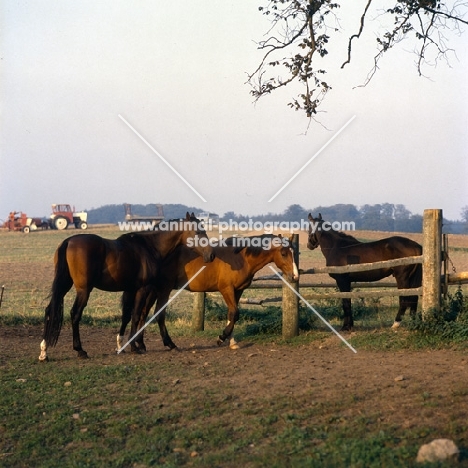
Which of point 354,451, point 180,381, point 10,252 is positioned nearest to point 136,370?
point 180,381

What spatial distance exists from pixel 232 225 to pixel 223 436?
331 inches

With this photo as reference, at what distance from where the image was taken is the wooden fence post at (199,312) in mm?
12125

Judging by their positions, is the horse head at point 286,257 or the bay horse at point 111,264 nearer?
the bay horse at point 111,264

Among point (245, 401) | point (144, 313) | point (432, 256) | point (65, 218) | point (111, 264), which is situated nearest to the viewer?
point (245, 401)

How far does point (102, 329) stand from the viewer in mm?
12742

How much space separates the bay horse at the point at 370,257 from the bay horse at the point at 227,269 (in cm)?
113

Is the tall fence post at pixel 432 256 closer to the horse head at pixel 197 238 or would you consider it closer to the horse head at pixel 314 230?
the horse head at pixel 314 230

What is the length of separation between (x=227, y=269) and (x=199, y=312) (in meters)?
1.98

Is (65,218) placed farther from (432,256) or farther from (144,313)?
(432,256)

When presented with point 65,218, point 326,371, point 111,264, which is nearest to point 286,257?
point 111,264

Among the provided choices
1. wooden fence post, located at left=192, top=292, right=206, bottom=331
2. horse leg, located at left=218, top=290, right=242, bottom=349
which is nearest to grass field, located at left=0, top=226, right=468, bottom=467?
horse leg, located at left=218, top=290, right=242, bottom=349

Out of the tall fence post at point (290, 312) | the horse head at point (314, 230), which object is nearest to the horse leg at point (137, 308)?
the tall fence post at point (290, 312)

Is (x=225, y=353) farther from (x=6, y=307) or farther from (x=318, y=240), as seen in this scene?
(x=6, y=307)

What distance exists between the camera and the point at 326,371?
774 cm
